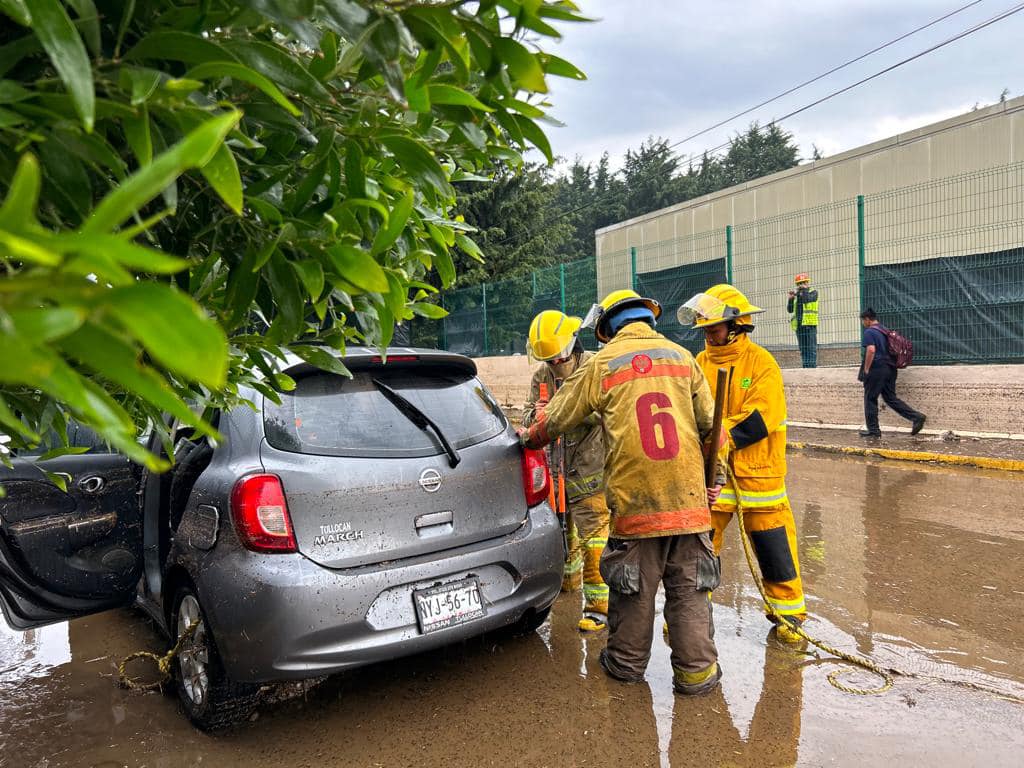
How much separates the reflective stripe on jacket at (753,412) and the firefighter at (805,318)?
7.51 m

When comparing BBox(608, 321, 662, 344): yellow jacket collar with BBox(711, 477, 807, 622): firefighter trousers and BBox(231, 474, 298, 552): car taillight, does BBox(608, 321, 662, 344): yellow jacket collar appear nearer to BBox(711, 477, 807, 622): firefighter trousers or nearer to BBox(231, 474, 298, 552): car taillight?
BBox(711, 477, 807, 622): firefighter trousers

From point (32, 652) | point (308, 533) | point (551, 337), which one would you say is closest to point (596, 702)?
point (308, 533)

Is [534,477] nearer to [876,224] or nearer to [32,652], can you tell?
[32,652]

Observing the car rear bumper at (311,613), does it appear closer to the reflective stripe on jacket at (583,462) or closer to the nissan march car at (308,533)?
the nissan march car at (308,533)

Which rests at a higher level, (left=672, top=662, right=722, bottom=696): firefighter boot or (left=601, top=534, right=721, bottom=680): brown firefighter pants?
(left=601, top=534, right=721, bottom=680): brown firefighter pants

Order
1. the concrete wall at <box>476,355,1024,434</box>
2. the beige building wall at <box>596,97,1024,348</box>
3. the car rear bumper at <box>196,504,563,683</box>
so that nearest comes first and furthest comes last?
the car rear bumper at <box>196,504,563,683</box>
the concrete wall at <box>476,355,1024,434</box>
the beige building wall at <box>596,97,1024,348</box>

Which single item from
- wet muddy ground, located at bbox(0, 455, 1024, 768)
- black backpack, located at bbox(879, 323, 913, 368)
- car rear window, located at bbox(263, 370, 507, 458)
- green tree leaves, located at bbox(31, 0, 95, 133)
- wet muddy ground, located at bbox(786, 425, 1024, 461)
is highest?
green tree leaves, located at bbox(31, 0, 95, 133)

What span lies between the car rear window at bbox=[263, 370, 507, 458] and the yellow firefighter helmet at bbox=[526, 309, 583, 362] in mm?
1017

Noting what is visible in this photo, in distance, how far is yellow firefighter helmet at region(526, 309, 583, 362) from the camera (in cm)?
449

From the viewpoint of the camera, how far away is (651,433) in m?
3.10

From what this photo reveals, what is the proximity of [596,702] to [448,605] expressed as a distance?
2.51 ft

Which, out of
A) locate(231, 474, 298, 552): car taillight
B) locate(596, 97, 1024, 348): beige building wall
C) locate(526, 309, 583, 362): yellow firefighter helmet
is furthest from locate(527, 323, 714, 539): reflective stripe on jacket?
locate(596, 97, 1024, 348): beige building wall

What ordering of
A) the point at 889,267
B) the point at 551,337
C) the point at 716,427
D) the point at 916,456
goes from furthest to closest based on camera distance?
the point at 889,267
the point at 916,456
the point at 551,337
the point at 716,427

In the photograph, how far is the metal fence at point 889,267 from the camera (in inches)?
350
